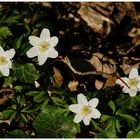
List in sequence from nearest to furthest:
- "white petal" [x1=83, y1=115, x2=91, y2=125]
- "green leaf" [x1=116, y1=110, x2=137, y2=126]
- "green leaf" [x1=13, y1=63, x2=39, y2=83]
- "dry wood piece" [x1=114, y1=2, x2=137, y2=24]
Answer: "white petal" [x1=83, y1=115, x2=91, y2=125] < "green leaf" [x1=116, y1=110, x2=137, y2=126] < "green leaf" [x1=13, y1=63, x2=39, y2=83] < "dry wood piece" [x1=114, y1=2, x2=137, y2=24]

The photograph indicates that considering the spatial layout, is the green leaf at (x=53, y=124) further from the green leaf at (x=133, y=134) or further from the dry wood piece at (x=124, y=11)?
the dry wood piece at (x=124, y=11)

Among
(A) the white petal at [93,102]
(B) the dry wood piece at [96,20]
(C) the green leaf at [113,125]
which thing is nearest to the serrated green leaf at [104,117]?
(C) the green leaf at [113,125]

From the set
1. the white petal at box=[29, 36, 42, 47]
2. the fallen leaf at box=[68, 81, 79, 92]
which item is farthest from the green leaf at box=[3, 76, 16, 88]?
the fallen leaf at box=[68, 81, 79, 92]

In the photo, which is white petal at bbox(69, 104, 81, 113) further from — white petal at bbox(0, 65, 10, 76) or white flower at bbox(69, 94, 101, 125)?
white petal at bbox(0, 65, 10, 76)

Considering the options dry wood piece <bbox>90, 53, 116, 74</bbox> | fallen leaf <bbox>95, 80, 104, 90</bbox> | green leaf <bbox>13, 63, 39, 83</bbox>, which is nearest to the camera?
green leaf <bbox>13, 63, 39, 83</bbox>

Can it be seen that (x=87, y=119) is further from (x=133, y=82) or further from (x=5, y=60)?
(x=5, y=60)

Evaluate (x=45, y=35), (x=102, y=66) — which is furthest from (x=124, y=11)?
(x=45, y=35)
